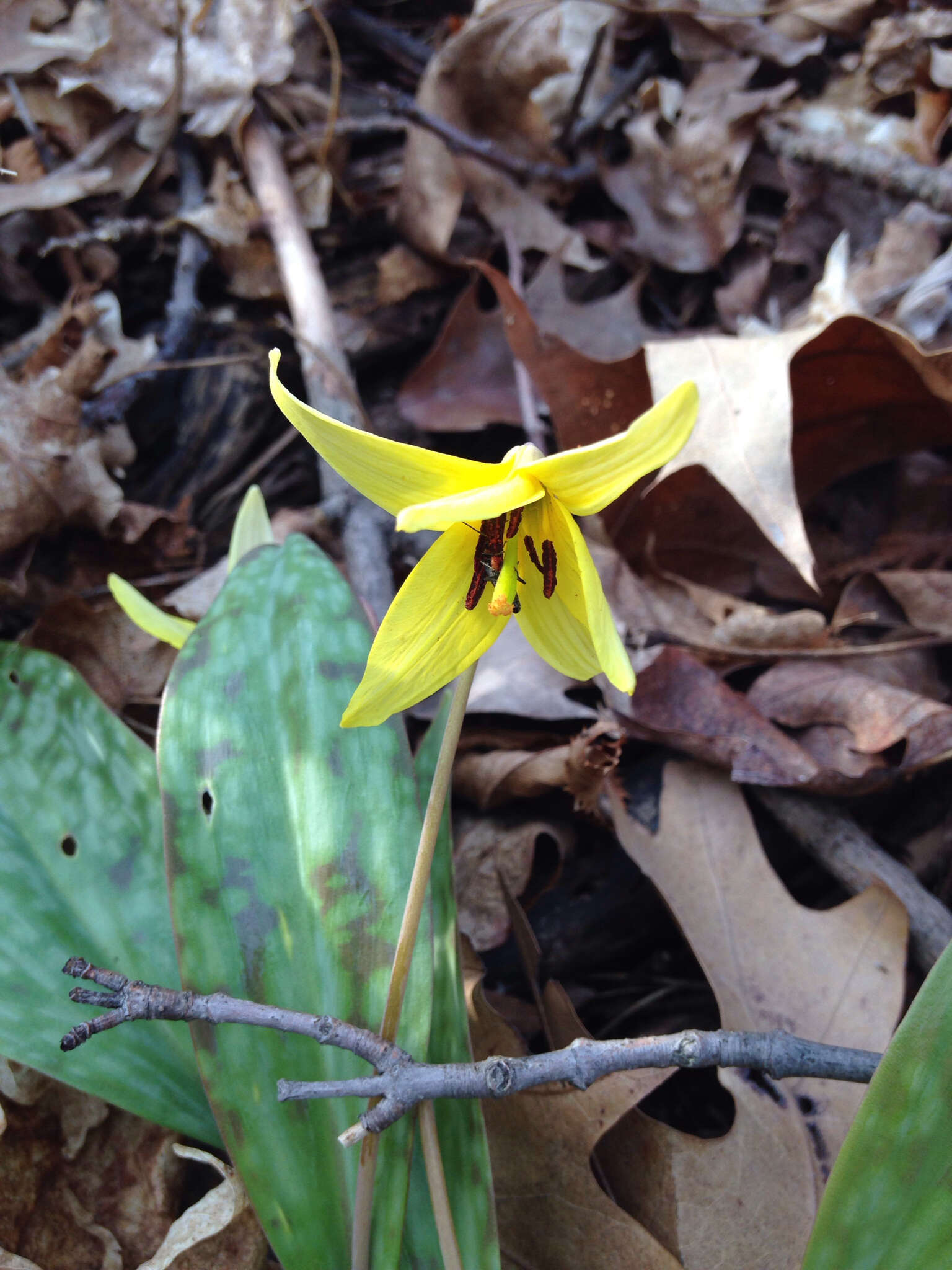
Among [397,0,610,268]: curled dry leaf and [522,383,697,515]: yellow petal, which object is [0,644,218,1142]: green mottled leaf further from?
[397,0,610,268]: curled dry leaf

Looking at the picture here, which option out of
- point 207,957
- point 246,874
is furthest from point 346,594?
point 207,957

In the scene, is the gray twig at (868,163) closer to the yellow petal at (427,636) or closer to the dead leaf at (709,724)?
the dead leaf at (709,724)

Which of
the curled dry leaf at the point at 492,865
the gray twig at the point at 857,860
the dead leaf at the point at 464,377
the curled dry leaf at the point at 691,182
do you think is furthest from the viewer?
the curled dry leaf at the point at 691,182

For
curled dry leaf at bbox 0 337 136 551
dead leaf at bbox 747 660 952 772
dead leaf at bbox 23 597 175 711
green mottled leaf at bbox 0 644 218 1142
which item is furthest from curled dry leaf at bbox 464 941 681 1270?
curled dry leaf at bbox 0 337 136 551

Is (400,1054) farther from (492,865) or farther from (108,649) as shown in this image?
(108,649)

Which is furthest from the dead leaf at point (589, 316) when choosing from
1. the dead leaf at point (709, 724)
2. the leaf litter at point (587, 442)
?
the dead leaf at point (709, 724)
